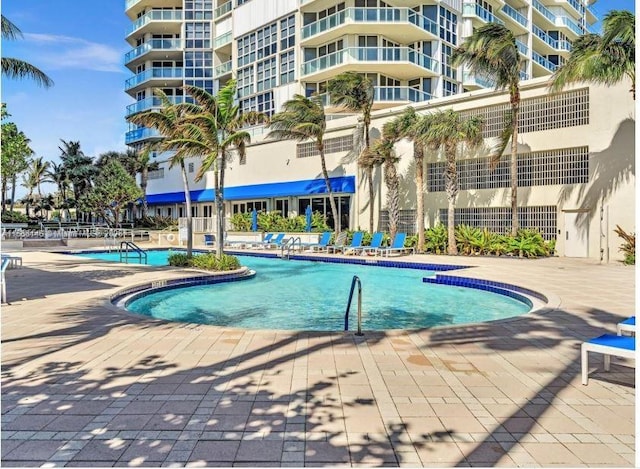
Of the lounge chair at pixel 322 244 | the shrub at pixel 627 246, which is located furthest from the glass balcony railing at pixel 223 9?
the shrub at pixel 627 246

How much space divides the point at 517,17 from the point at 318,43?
18.6 m

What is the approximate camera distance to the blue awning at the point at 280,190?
27297 millimetres

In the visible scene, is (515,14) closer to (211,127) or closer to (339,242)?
(339,242)

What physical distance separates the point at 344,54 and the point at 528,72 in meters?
19.0

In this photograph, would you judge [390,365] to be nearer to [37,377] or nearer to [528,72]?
[37,377]

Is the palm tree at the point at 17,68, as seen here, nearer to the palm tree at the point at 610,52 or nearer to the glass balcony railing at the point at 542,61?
the palm tree at the point at 610,52

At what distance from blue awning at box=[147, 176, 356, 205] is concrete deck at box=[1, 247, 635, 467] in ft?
65.7

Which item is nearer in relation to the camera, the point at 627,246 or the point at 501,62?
the point at 627,246

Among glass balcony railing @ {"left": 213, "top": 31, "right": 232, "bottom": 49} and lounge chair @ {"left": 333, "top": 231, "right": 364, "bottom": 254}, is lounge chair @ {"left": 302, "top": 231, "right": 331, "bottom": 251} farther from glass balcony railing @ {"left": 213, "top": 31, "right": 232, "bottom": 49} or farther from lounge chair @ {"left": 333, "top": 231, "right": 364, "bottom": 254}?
glass balcony railing @ {"left": 213, "top": 31, "right": 232, "bottom": 49}

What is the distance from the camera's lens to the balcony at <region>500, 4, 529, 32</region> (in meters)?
39.4

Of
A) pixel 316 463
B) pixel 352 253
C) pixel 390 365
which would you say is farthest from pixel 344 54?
pixel 316 463

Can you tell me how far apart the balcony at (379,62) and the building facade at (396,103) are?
0.29ft

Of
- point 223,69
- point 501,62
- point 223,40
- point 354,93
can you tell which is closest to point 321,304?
point 501,62

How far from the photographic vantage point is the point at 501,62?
1902cm
